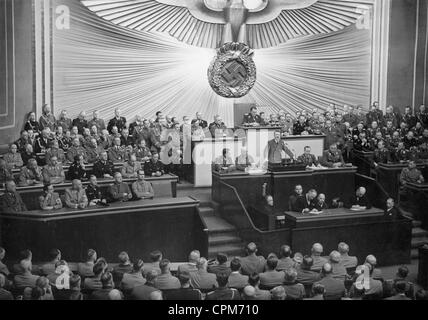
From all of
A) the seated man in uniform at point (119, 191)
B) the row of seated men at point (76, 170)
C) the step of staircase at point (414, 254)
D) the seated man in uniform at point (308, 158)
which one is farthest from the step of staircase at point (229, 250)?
the step of staircase at point (414, 254)

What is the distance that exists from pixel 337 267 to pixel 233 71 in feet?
19.6

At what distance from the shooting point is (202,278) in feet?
27.7

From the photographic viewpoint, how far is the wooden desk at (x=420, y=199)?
421 inches

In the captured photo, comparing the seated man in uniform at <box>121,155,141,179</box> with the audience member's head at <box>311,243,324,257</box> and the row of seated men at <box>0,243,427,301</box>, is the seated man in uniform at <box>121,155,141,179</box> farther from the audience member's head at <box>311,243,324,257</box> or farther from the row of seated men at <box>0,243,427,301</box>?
the audience member's head at <box>311,243,324,257</box>

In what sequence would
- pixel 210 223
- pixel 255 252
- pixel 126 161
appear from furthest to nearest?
pixel 126 161
pixel 210 223
pixel 255 252

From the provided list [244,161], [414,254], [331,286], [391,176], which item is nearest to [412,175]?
[391,176]

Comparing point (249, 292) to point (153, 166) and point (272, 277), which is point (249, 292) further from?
point (153, 166)

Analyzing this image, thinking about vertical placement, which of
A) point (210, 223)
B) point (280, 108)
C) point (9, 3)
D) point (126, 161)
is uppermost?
point (9, 3)

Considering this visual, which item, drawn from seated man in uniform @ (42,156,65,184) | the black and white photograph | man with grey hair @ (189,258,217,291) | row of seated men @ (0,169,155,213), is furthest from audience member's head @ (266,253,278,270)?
seated man in uniform @ (42,156,65,184)

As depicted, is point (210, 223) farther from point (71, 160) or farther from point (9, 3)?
point (9, 3)

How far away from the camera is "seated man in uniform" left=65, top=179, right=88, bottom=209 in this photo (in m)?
9.12
